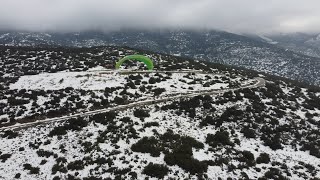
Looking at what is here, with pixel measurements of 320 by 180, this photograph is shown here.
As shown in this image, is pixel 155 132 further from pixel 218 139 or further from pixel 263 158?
pixel 263 158

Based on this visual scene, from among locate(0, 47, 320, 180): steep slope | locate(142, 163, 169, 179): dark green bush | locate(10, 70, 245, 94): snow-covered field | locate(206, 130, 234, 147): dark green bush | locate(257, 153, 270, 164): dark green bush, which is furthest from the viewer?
locate(10, 70, 245, 94): snow-covered field

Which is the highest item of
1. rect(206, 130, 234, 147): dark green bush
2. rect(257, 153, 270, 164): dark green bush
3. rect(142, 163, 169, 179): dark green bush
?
rect(142, 163, 169, 179): dark green bush

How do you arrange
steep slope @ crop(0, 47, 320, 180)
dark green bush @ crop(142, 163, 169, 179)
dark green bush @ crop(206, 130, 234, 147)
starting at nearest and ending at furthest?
dark green bush @ crop(142, 163, 169, 179) → steep slope @ crop(0, 47, 320, 180) → dark green bush @ crop(206, 130, 234, 147)

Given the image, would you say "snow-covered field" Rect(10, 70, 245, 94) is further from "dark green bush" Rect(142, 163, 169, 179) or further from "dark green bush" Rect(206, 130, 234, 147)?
"dark green bush" Rect(142, 163, 169, 179)

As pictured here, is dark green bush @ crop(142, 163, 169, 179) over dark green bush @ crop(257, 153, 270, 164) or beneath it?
over

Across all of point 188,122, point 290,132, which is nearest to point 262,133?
point 290,132

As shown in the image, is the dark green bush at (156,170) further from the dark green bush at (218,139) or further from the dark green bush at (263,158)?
the dark green bush at (263,158)

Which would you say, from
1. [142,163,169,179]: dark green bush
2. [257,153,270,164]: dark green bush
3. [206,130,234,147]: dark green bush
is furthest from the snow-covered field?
[142,163,169,179]: dark green bush

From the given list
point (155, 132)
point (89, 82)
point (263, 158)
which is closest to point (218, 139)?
point (263, 158)

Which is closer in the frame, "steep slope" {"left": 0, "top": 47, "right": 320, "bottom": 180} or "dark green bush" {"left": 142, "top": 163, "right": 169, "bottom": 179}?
"dark green bush" {"left": 142, "top": 163, "right": 169, "bottom": 179}

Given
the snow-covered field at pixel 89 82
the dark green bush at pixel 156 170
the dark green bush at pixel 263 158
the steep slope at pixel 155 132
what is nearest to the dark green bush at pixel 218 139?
the steep slope at pixel 155 132

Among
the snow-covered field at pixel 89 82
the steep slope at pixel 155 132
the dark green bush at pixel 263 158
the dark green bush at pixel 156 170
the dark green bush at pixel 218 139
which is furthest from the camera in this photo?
the snow-covered field at pixel 89 82
